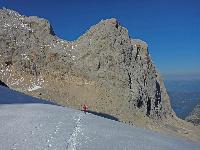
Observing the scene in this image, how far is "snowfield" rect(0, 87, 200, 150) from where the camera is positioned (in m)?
7.03

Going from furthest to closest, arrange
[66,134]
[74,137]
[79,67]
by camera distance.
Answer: [79,67]
[66,134]
[74,137]

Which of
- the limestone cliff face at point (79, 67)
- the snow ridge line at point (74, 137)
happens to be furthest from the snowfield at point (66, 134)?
the limestone cliff face at point (79, 67)

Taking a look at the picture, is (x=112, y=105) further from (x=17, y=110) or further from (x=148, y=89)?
(x=17, y=110)

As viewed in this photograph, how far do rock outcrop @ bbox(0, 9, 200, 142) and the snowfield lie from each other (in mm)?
27761

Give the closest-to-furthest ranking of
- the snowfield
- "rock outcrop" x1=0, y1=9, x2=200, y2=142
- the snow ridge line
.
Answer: the snow ridge line, the snowfield, "rock outcrop" x1=0, y1=9, x2=200, y2=142

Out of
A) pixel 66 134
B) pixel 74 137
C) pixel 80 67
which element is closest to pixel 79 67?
pixel 80 67

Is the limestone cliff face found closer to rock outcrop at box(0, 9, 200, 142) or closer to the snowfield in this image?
rock outcrop at box(0, 9, 200, 142)

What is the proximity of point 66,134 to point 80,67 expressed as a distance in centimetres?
3641

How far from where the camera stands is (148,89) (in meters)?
51.0

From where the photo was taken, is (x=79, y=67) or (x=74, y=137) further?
(x=79, y=67)

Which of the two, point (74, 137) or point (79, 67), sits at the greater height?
point (79, 67)

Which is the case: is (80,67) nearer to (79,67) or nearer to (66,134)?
(79,67)

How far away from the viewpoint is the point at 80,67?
144 ft

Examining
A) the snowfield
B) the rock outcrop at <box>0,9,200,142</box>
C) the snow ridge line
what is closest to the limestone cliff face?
the rock outcrop at <box>0,9,200,142</box>
